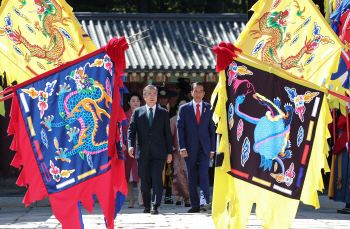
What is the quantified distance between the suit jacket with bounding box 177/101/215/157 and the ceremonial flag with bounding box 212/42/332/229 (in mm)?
2106

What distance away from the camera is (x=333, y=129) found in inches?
297

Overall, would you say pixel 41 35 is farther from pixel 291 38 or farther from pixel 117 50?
pixel 291 38

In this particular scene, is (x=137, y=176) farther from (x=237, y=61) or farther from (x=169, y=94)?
(x=237, y=61)

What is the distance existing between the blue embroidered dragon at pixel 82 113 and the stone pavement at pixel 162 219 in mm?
1215

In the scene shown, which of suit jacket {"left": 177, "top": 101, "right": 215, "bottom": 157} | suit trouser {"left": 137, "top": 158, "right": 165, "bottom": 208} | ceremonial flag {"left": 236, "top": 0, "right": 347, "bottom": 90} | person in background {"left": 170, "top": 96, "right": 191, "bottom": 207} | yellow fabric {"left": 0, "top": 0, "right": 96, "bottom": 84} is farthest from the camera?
person in background {"left": 170, "top": 96, "right": 191, "bottom": 207}

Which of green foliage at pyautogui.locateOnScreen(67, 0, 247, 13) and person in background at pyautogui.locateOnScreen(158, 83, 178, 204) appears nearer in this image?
person in background at pyautogui.locateOnScreen(158, 83, 178, 204)

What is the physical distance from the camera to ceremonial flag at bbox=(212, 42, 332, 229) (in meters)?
4.93

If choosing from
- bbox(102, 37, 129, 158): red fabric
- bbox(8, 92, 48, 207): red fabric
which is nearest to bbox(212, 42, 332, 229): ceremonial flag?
bbox(102, 37, 129, 158): red fabric

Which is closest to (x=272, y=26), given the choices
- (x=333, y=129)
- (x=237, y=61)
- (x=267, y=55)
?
(x=267, y=55)

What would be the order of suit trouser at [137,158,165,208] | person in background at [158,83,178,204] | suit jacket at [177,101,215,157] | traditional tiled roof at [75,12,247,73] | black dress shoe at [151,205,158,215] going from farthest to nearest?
traditional tiled roof at [75,12,247,73]
person in background at [158,83,178,204]
suit jacket at [177,101,215,157]
suit trouser at [137,158,165,208]
black dress shoe at [151,205,158,215]

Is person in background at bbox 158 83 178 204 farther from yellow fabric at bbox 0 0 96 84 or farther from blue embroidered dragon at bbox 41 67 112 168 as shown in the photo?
blue embroidered dragon at bbox 41 67 112 168

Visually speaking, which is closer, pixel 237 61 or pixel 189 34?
pixel 237 61

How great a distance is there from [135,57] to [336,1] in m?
4.23

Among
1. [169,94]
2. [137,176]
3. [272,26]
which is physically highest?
[272,26]
